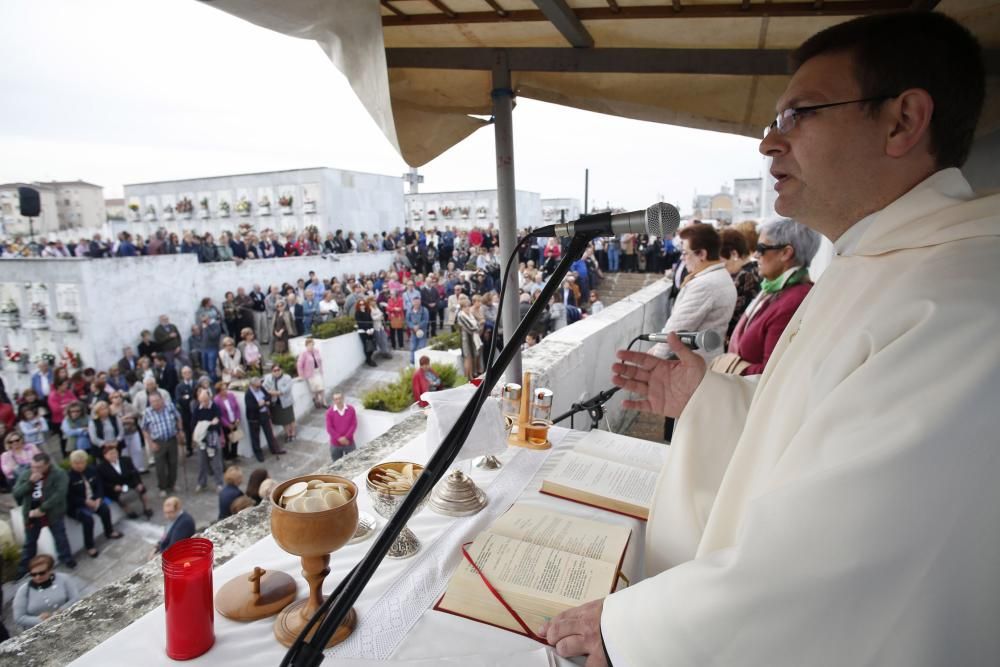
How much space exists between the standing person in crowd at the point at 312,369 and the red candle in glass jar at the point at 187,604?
1121cm

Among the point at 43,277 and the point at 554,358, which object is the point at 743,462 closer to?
the point at 554,358

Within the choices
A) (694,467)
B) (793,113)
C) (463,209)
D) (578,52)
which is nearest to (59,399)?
(578,52)

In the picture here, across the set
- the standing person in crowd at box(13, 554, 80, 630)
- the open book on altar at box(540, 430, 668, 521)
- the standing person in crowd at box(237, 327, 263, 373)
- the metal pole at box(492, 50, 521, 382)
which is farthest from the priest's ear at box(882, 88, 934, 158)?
the standing person in crowd at box(237, 327, 263, 373)

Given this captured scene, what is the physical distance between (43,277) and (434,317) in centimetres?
931

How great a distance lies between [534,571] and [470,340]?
865 cm

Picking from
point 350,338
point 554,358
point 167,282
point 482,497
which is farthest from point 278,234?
point 482,497

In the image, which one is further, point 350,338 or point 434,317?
point 434,317

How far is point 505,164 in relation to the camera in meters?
2.71

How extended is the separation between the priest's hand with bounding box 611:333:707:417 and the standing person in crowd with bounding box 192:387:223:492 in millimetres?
8996

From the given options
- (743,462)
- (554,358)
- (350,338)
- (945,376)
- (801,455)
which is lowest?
(350,338)

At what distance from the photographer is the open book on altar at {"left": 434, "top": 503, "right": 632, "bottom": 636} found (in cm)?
113

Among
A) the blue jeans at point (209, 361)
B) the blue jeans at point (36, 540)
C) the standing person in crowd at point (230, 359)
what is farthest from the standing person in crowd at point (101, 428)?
the blue jeans at point (209, 361)

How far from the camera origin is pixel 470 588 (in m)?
1.20

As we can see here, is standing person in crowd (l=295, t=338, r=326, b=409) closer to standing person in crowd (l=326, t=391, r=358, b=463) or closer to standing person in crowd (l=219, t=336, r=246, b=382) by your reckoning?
standing person in crowd (l=219, t=336, r=246, b=382)
